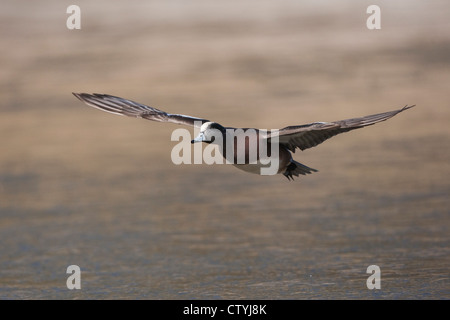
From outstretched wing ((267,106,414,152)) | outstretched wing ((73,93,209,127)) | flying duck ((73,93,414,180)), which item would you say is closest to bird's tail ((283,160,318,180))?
flying duck ((73,93,414,180))

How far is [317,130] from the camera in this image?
525 centimetres

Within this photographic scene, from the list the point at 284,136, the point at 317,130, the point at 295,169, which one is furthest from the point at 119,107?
the point at 317,130

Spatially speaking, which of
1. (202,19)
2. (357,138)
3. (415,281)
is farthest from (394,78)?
(415,281)

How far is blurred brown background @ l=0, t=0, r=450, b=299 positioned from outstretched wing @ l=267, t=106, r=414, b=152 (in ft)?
3.54

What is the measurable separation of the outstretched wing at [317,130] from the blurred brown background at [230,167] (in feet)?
3.54

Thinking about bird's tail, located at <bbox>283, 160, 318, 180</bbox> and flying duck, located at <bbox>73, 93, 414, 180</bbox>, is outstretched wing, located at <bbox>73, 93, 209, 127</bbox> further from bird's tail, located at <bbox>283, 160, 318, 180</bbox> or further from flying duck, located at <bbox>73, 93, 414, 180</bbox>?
bird's tail, located at <bbox>283, 160, 318, 180</bbox>

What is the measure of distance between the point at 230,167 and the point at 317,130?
14.2 ft

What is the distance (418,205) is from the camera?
7.75 m

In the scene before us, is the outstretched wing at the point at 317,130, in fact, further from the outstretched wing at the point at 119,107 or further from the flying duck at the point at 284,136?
the outstretched wing at the point at 119,107

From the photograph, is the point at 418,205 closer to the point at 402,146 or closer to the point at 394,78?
the point at 402,146

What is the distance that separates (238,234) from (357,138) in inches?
127

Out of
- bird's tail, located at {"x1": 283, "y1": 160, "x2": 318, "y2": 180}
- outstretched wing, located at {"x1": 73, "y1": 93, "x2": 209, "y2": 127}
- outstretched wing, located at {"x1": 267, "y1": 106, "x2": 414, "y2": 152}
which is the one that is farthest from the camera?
outstretched wing, located at {"x1": 73, "y1": 93, "x2": 209, "y2": 127}

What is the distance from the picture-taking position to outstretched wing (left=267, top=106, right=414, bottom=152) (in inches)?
202

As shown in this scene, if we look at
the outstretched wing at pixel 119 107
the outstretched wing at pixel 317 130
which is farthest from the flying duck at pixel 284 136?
the outstretched wing at pixel 119 107
